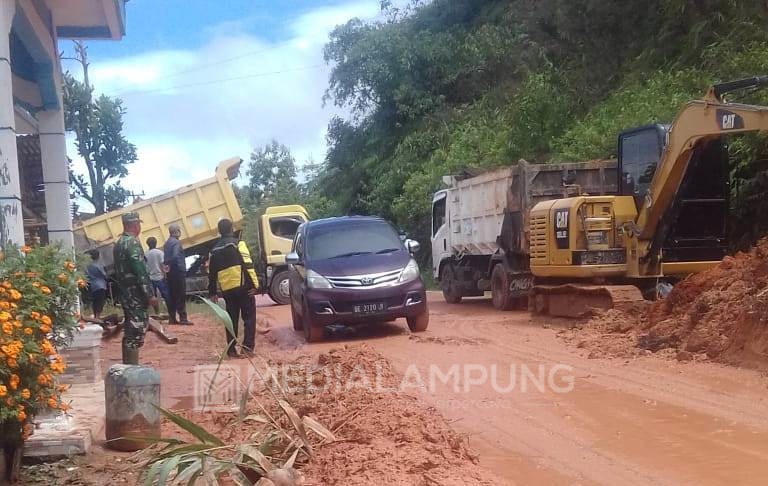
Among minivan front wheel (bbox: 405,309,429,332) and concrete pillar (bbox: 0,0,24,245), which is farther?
minivan front wheel (bbox: 405,309,429,332)

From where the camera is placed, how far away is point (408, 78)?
32562 mm

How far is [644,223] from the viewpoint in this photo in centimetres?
1170

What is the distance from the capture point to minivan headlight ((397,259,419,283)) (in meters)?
12.1

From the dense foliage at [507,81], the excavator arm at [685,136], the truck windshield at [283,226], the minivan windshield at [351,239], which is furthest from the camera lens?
the truck windshield at [283,226]

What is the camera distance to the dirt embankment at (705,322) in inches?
327

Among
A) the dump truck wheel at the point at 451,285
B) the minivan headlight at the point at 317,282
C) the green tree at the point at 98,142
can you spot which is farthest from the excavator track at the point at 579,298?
the green tree at the point at 98,142

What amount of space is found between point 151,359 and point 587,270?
643cm

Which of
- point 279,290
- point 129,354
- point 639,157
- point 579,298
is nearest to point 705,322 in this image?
point 579,298

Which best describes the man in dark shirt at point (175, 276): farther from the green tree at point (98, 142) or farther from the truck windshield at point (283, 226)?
the green tree at point (98, 142)

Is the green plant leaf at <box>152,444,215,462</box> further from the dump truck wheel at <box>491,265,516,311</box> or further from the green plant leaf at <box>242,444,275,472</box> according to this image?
the dump truck wheel at <box>491,265,516,311</box>

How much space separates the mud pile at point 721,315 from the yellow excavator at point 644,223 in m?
1.17

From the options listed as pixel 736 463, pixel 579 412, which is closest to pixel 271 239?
pixel 579 412

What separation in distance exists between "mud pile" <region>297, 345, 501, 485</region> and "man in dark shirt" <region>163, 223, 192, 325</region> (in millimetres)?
8501

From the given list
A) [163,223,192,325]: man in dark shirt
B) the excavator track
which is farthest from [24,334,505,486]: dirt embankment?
[163,223,192,325]: man in dark shirt
